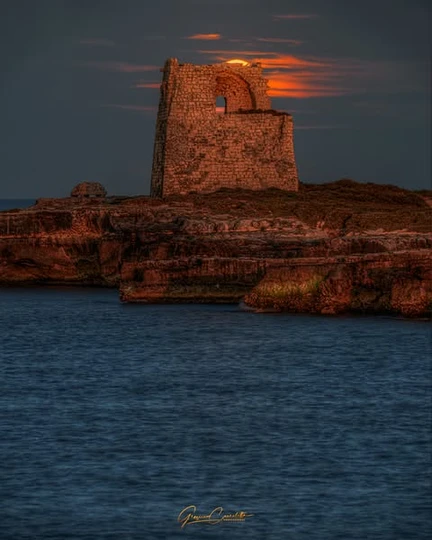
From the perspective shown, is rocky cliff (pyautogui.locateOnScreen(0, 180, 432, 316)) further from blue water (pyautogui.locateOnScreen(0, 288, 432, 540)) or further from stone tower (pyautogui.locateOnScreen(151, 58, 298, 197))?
stone tower (pyautogui.locateOnScreen(151, 58, 298, 197))

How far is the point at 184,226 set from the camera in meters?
45.2

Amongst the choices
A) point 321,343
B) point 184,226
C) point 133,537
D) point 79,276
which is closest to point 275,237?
point 184,226

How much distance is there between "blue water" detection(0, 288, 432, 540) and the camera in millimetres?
16625

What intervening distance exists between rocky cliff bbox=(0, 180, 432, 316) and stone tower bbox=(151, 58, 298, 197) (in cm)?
129

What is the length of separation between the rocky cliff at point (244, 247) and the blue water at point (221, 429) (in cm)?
89

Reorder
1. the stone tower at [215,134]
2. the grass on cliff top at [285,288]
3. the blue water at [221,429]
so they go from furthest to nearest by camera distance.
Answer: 1. the stone tower at [215,134]
2. the grass on cliff top at [285,288]
3. the blue water at [221,429]

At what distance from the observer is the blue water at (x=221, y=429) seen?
1662cm
